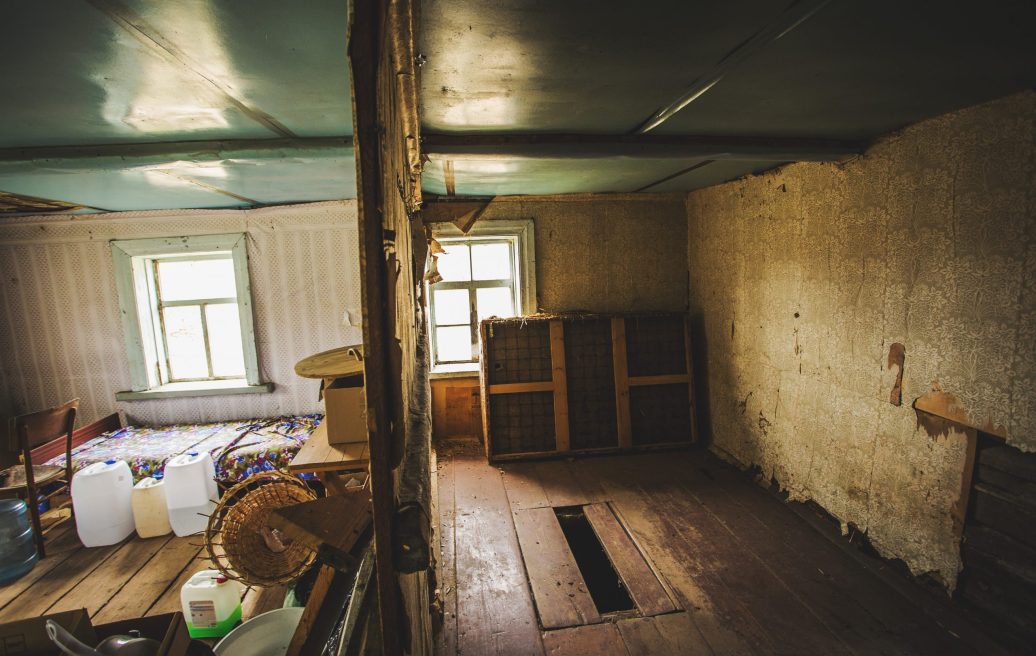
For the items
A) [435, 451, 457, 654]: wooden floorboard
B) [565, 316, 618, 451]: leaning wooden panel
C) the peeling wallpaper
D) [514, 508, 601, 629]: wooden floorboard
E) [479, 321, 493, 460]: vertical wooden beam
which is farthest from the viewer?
the peeling wallpaper

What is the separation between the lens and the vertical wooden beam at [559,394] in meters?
4.20

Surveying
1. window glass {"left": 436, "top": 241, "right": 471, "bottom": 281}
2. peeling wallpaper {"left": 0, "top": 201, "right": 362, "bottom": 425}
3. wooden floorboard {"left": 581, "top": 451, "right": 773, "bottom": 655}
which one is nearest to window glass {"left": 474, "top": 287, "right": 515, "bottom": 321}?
window glass {"left": 436, "top": 241, "right": 471, "bottom": 281}

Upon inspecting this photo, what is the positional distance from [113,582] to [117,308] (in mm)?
2781

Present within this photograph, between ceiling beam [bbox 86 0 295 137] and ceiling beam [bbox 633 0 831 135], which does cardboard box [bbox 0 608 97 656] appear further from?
ceiling beam [bbox 633 0 831 135]

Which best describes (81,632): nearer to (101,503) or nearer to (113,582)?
(113,582)

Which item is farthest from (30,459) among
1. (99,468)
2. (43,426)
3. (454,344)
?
(454,344)

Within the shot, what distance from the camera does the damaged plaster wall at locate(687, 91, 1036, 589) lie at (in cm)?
200

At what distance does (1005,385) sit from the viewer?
202cm

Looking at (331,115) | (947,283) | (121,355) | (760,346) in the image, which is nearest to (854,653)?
(947,283)

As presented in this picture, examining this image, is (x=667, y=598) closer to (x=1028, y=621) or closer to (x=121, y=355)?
(x=1028, y=621)

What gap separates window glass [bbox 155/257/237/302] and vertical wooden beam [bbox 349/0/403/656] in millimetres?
4807

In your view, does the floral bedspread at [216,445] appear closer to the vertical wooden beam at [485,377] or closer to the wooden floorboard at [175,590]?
the wooden floorboard at [175,590]

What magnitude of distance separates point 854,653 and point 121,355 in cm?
626

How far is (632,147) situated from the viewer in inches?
98.1
